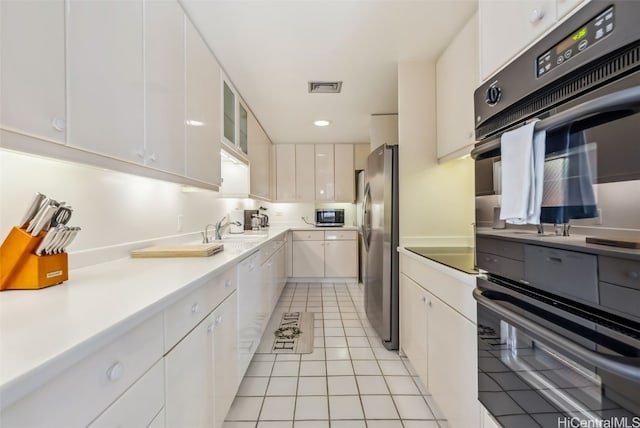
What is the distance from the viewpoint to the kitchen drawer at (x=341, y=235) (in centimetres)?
456

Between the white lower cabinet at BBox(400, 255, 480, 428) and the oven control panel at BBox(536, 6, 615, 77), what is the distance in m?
0.83

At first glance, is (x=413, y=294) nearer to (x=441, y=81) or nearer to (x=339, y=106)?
(x=441, y=81)

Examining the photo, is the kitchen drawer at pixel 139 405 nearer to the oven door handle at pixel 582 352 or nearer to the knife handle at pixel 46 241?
the knife handle at pixel 46 241

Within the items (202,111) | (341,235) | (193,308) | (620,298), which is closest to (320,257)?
(341,235)

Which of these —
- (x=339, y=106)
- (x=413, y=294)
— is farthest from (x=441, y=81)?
(x=413, y=294)

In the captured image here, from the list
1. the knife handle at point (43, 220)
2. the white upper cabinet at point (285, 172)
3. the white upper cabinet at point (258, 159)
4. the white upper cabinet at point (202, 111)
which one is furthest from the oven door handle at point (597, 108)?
the white upper cabinet at point (285, 172)

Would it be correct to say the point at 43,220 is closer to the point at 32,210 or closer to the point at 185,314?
the point at 32,210

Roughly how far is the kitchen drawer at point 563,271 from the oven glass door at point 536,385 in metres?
0.14

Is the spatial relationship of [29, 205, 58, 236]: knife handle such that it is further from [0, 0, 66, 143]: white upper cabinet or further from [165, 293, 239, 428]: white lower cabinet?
[165, 293, 239, 428]: white lower cabinet

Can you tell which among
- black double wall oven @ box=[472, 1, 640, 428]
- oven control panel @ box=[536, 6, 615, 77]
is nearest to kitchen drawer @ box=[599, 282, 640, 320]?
black double wall oven @ box=[472, 1, 640, 428]

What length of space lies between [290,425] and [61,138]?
1.62 metres

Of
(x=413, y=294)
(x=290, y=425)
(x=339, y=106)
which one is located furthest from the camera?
(x=339, y=106)

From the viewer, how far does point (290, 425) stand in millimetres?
1483

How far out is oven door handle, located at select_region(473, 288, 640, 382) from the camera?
1.65ft
